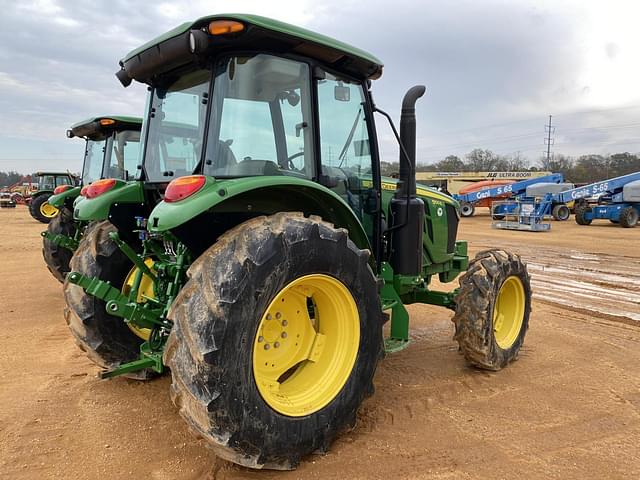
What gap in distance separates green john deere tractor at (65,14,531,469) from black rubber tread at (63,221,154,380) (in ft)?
0.05

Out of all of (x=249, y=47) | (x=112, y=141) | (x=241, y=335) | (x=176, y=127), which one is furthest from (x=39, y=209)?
(x=241, y=335)

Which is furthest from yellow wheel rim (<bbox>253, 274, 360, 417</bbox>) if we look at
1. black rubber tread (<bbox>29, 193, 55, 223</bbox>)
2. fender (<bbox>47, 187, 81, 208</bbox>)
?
black rubber tread (<bbox>29, 193, 55, 223</bbox>)

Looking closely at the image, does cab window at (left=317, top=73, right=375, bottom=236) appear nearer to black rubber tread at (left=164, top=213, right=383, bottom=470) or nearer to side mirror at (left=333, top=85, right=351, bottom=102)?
side mirror at (left=333, top=85, right=351, bottom=102)

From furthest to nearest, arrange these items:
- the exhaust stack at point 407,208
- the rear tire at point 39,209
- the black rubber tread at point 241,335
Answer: the rear tire at point 39,209 → the exhaust stack at point 407,208 → the black rubber tread at point 241,335

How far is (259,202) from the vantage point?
2889mm

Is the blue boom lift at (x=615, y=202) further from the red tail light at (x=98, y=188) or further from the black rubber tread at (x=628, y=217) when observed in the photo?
the red tail light at (x=98, y=188)

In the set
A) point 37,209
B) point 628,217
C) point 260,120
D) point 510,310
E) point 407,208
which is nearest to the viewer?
point 260,120

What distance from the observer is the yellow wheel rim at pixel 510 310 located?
4.60m

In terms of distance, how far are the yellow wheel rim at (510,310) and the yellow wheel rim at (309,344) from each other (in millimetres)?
2167

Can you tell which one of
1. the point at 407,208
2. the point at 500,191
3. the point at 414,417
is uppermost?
the point at 500,191

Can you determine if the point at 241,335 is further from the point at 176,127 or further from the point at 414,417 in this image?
the point at 176,127

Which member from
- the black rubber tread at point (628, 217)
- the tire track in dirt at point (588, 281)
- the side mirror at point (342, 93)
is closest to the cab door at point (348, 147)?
the side mirror at point (342, 93)

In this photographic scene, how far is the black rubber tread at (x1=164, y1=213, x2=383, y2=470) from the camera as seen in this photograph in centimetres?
231

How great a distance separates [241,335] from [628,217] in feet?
77.2
